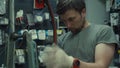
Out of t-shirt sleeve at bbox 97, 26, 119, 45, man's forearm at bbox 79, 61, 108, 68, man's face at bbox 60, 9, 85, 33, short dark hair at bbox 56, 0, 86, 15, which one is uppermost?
short dark hair at bbox 56, 0, 86, 15

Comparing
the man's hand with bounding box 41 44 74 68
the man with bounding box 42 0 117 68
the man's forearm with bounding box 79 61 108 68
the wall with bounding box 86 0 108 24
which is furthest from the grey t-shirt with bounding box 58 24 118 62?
the wall with bounding box 86 0 108 24

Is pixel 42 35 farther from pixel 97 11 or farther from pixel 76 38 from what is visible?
pixel 76 38

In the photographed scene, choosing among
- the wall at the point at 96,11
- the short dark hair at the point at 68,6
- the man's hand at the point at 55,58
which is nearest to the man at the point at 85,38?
the short dark hair at the point at 68,6

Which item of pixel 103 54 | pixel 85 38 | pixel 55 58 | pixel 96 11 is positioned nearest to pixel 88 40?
pixel 85 38

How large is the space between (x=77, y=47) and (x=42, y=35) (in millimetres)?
2849

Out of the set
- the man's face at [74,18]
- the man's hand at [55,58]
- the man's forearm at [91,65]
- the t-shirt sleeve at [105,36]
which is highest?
the man's face at [74,18]

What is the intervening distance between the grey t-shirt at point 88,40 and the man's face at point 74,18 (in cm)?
6

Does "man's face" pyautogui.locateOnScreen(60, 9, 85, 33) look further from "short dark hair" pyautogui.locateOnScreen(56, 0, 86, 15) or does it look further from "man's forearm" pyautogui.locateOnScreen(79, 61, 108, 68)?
"man's forearm" pyautogui.locateOnScreen(79, 61, 108, 68)

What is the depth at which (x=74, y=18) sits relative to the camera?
1703 millimetres

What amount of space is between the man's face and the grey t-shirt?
0.06 metres

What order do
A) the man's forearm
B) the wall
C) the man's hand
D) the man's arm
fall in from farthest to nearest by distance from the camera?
the wall < the man's arm < the man's forearm < the man's hand

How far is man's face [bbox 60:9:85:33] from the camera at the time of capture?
1690 mm

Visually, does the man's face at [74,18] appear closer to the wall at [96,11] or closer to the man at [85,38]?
the man at [85,38]

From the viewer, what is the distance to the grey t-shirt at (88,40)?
1.69 metres
